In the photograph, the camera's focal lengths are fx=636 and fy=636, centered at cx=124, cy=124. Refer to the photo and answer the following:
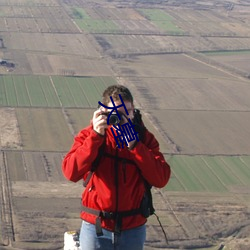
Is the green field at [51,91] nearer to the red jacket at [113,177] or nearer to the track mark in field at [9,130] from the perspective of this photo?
the track mark in field at [9,130]

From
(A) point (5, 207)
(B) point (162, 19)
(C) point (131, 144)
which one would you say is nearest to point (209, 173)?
(A) point (5, 207)

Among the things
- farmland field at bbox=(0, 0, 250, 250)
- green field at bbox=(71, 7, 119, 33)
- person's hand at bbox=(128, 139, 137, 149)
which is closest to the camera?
person's hand at bbox=(128, 139, 137, 149)

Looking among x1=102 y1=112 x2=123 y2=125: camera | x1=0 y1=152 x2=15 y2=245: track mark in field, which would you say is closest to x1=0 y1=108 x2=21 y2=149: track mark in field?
x1=0 y1=152 x2=15 y2=245: track mark in field

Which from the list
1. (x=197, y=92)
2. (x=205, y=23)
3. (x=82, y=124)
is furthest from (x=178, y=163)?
(x=205, y=23)

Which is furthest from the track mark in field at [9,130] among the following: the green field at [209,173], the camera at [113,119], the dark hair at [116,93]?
the camera at [113,119]

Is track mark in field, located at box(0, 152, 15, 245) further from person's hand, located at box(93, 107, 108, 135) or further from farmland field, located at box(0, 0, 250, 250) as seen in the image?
person's hand, located at box(93, 107, 108, 135)

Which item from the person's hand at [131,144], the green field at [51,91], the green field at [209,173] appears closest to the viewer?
the person's hand at [131,144]

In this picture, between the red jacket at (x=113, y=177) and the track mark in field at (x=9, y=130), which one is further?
the track mark in field at (x=9, y=130)
